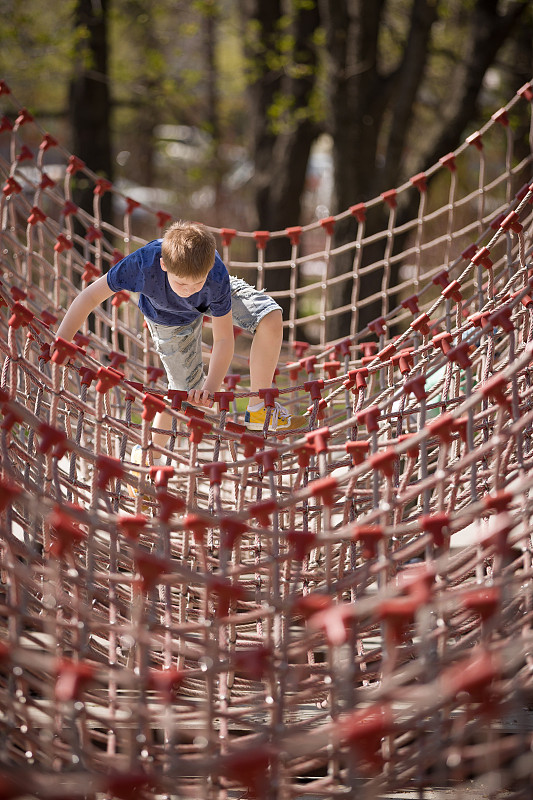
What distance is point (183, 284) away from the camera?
220 centimetres

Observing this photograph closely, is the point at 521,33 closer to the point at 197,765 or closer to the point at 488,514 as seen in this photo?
→ the point at 488,514

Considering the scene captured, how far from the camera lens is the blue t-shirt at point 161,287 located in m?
2.30

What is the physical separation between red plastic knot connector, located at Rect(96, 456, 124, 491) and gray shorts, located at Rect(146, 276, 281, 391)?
34.2 inches

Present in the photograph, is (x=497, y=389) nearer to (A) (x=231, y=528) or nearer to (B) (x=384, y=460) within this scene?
(B) (x=384, y=460)

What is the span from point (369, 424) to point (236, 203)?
8.72m

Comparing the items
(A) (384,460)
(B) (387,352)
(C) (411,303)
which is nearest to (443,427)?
(A) (384,460)

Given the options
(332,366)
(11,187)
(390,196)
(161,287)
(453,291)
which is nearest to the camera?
(161,287)

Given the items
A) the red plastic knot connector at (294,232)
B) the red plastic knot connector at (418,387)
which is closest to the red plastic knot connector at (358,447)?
the red plastic knot connector at (418,387)

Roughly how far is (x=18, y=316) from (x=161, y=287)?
0.41 meters

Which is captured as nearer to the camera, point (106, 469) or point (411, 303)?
point (106, 469)

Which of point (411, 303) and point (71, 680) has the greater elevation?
point (411, 303)

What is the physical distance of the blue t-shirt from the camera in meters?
2.30

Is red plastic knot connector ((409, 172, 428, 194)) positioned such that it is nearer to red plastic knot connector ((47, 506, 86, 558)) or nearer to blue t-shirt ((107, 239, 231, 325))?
blue t-shirt ((107, 239, 231, 325))

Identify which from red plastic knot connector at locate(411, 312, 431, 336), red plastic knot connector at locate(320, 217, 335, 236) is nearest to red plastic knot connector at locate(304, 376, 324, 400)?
red plastic knot connector at locate(411, 312, 431, 336)
